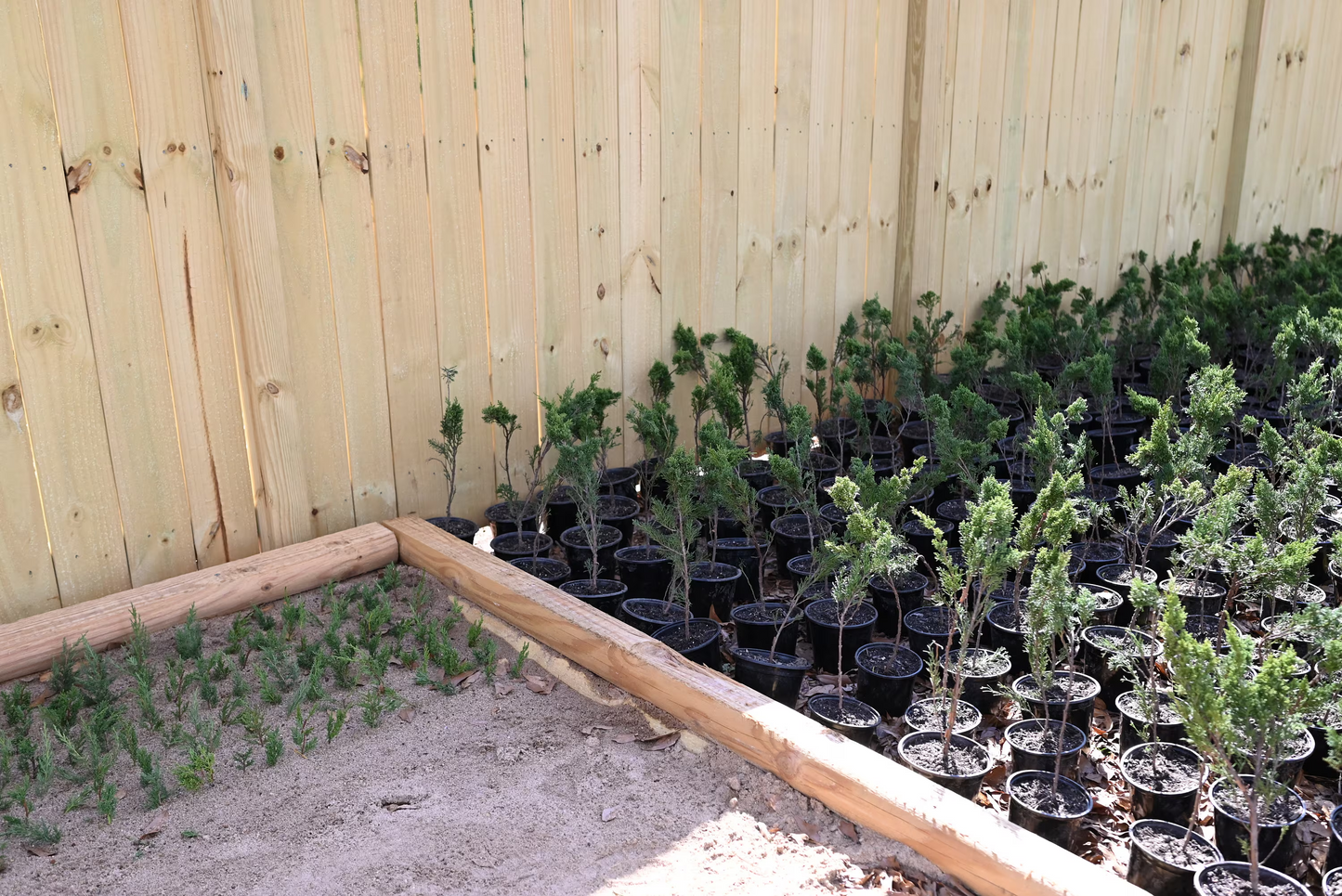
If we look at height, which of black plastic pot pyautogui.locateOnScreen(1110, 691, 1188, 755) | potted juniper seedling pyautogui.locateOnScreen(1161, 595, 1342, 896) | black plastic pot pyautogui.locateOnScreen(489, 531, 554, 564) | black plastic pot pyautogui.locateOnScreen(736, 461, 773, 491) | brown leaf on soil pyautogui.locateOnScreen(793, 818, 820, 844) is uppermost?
potted juniper seedling pyautogui.locateOnScreen(1161, 595, 1342, 896)

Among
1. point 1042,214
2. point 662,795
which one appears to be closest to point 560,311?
point 662,795

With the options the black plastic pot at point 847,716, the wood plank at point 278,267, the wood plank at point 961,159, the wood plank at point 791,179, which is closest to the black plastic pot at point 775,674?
the black plastic pot at point 847,716

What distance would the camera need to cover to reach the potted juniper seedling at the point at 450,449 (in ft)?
10.6

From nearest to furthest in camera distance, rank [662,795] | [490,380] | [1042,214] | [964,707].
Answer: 1. [662,795]
2. [964,707]
3. [490,380]
4. [1042,214]

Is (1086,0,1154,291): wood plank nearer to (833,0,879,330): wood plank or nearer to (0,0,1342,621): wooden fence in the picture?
(0,0,1342,621): wooden fence

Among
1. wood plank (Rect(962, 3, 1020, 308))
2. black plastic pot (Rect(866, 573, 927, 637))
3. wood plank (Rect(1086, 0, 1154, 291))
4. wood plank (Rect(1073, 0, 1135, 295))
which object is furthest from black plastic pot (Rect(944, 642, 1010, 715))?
wood plank (Rect(1086, 0, 1154, 291))

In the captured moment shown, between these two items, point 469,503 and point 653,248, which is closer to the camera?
point 469,503

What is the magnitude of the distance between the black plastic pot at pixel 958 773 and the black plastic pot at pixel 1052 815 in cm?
7

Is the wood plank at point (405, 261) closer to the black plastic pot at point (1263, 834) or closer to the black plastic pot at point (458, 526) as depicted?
the black plastic pot at point (458, 526)

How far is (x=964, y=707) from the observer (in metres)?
2.46

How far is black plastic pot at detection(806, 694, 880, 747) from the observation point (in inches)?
94.9

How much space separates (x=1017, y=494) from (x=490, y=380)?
6.37 feet

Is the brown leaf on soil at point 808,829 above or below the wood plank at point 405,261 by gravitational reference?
below

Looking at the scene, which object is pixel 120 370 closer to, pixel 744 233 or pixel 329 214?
pixel 329 214
